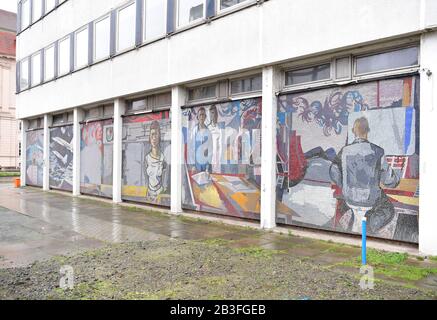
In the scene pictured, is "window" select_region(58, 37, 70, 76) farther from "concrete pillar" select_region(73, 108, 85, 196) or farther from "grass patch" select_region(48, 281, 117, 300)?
"grass patch" select_region(48, 281, 117, 300)

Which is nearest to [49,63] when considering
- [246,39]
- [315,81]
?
[246,39]

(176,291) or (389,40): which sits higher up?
(389,40)

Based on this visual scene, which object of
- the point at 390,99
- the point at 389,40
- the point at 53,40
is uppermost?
the point at 53,40

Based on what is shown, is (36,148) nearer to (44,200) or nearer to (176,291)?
(44,200)

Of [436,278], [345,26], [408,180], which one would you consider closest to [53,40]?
[345,26]

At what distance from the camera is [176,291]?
18.0 ft

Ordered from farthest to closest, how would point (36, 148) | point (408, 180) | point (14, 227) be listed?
point (36, 148) < point (14, 227) < point (408, 180)

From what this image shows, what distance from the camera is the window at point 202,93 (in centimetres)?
1237

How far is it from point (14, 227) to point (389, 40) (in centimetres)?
985

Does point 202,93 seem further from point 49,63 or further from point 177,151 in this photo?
point 49,63

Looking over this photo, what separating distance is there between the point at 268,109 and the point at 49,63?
15.6m

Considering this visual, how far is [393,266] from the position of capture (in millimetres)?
6770

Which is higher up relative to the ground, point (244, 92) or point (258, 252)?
point (244, 92)
